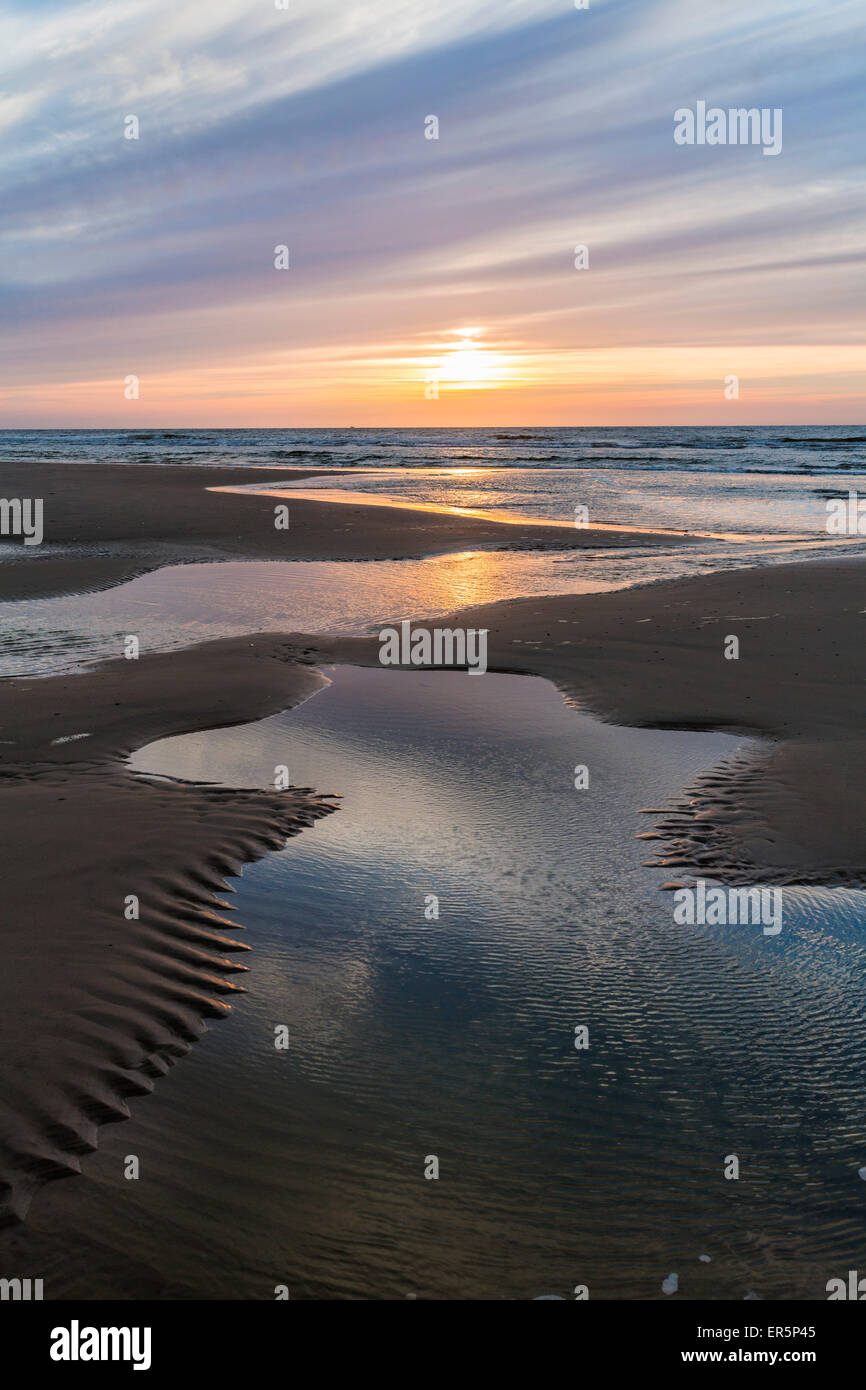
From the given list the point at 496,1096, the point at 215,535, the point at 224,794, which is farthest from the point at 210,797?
the point at 215,535

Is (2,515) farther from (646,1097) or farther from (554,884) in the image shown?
(646,1097)

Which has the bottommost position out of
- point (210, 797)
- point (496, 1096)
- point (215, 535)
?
point (496, 1096)

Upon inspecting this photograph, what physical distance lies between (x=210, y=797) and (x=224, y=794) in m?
0.14

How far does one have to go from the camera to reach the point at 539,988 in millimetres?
5676

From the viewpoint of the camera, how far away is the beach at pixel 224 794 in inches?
197

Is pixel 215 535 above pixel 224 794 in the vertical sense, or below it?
above

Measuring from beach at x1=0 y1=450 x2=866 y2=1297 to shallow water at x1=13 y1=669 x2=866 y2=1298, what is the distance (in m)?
0.19

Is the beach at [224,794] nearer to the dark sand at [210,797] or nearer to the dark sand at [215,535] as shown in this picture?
the dark sand at [210,797]

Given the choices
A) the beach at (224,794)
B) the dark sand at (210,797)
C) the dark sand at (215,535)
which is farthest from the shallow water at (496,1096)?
the dark sand at (215,535)

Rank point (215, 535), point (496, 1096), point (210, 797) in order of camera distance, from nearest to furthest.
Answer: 1. point (496, 1096)
2. point (210, 797)
3. point (215, 535)

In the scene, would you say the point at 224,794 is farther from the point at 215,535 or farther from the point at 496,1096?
the point at 215,535

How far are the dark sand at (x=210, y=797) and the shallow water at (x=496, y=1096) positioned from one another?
1.10 feet

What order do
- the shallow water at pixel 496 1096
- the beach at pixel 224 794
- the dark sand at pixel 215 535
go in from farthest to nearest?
the dark sand at pixel 215 535, the beach at pixel 224 794, the shallow water at pixel 496 1096

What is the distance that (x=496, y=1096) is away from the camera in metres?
4.76
